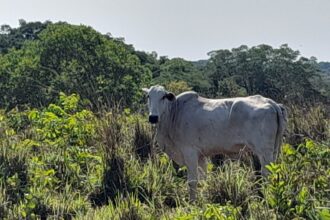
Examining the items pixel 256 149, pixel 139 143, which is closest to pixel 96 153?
pixel 139 143

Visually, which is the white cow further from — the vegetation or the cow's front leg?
the vegetation

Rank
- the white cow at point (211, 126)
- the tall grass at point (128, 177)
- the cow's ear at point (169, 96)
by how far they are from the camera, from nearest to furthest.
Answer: the tall grass at point (128, 177), the white cow at point (211, 126), the cow's ear at point (169, 96)

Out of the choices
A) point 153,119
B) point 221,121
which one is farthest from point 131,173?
point 221,121

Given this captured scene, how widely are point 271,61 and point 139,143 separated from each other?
43861mm

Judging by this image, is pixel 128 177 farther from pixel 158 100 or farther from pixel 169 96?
pixel 169 96

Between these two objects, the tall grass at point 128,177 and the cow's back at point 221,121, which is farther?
the cow's back at point 221,121

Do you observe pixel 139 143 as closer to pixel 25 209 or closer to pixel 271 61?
pixel 25 209

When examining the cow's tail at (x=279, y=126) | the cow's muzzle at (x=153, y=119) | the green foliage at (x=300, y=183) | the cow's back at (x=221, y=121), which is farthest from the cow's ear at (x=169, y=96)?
the green foliage at (x=300, y=183)

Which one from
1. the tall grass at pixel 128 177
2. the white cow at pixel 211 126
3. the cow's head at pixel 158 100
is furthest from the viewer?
the cow's head at pixel 158 100

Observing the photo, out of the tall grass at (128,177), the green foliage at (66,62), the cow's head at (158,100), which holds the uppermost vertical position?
the green foliage at (66,62)

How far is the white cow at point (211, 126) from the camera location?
721 centimetres

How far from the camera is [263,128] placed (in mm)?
7188

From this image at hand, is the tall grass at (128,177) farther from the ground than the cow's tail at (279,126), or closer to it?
closer to it

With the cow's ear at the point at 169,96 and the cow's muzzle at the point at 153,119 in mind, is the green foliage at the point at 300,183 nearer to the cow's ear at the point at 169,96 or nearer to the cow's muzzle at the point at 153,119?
the cow's muzzle at the point at 153,119
